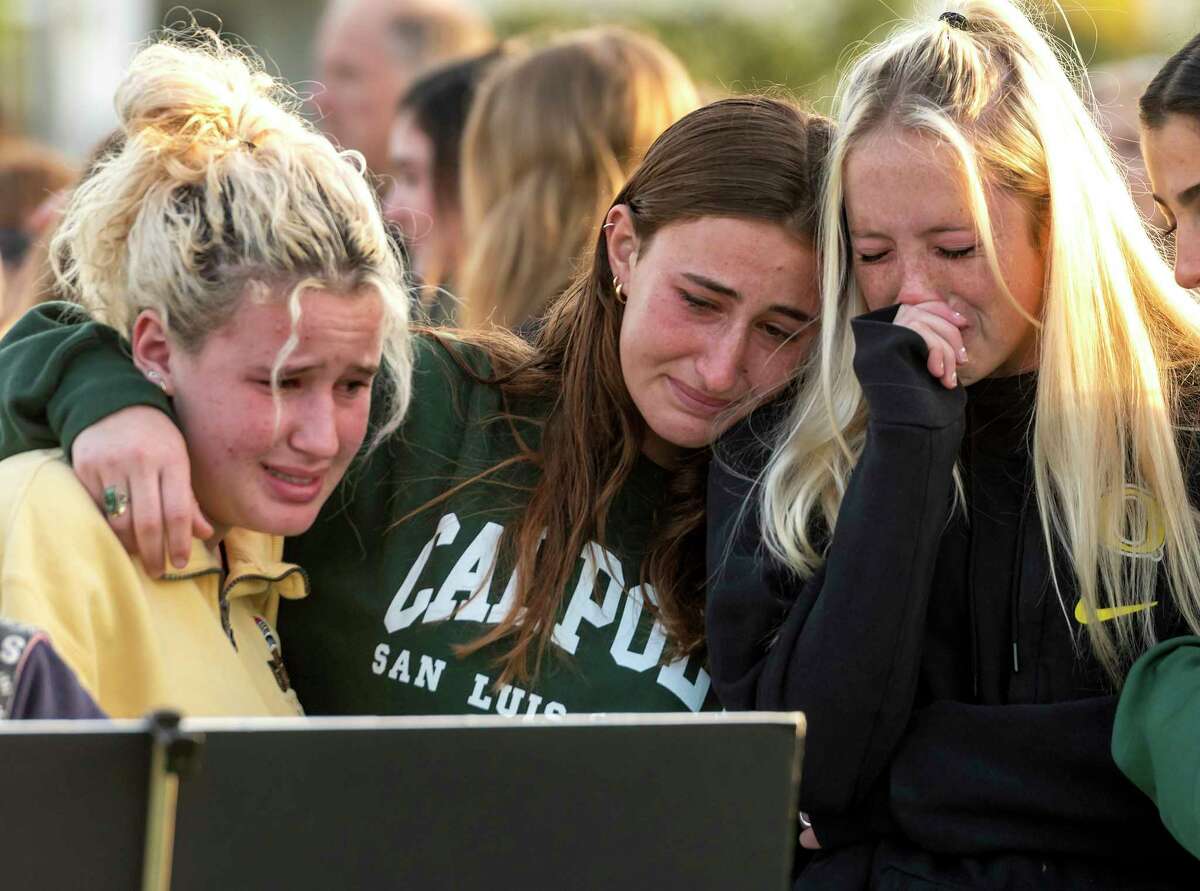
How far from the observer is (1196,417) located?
2.11 m

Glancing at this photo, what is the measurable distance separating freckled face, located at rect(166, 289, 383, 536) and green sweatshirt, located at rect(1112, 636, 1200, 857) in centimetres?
102

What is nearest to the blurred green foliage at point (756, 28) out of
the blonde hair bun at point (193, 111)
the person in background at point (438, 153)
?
the person in background at point (438, 153)

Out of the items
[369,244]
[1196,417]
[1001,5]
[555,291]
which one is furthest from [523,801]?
[555,291]

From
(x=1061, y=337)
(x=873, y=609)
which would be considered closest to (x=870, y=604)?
(x=873, y=609)

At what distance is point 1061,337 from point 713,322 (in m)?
0.48

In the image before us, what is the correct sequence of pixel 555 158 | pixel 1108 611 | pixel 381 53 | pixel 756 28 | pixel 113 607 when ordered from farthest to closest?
pixel 756 28 → pixel 381 53 → pixel 555 158 → pixel 1108 611 → pixel 113 607

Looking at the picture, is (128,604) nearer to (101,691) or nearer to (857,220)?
(101,691)

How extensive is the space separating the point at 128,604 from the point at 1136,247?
1424mm

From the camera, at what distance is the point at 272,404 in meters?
1.98

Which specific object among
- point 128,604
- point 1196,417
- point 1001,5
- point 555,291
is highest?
point 1001,5

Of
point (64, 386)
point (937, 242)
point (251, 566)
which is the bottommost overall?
point (251, 566)

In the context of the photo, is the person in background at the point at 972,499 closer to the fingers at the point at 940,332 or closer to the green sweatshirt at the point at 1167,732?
the fingers at the point at 940,332

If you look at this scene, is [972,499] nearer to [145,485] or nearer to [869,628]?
[869,628]

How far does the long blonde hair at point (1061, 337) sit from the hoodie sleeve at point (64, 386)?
85cm
